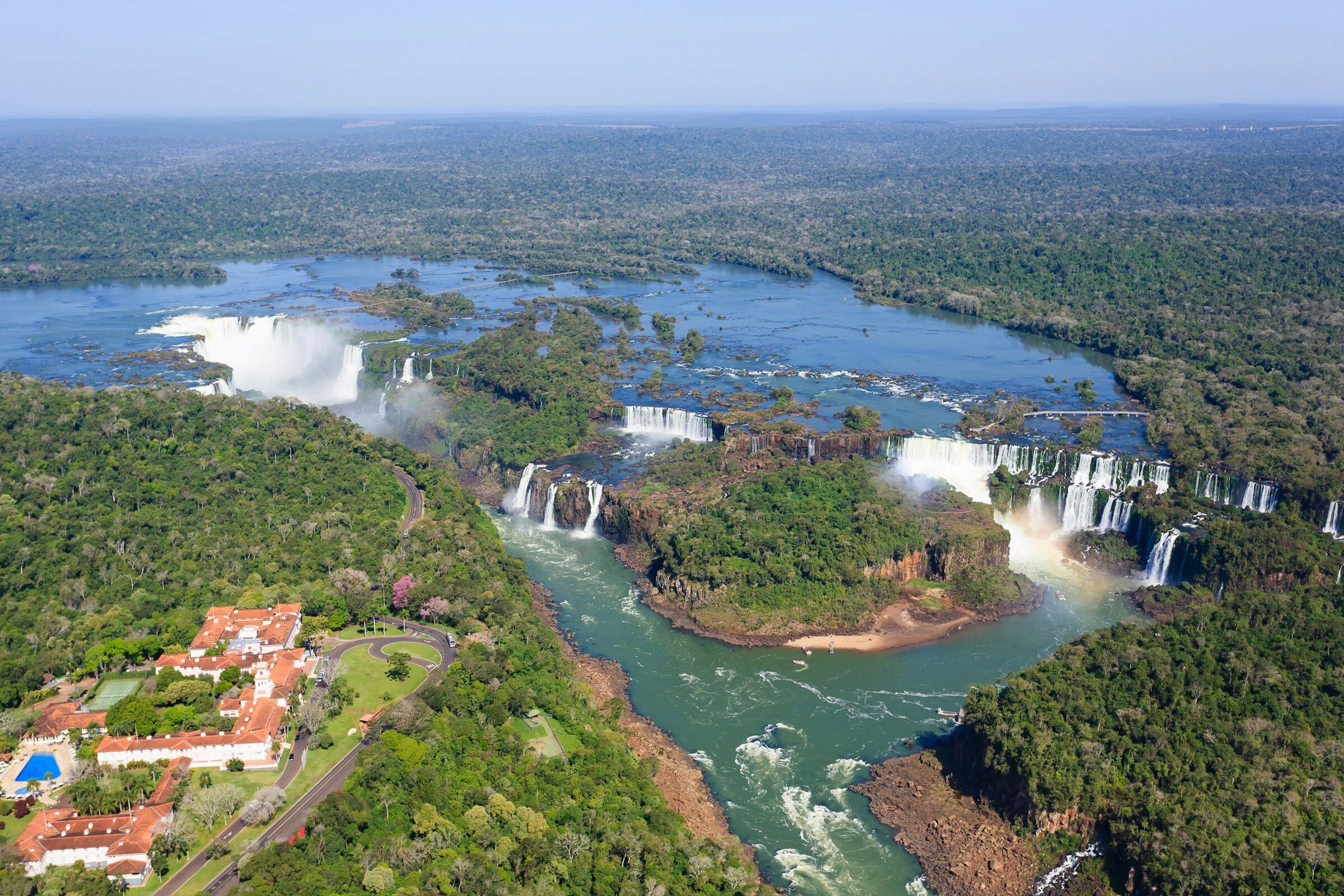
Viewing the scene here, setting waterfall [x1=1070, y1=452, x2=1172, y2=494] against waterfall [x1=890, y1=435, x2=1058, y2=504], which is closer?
waterfall [x1=1070, y1=452, x2=1172, y2=494]

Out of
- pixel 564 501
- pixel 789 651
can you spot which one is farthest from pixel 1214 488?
pixel 564 501

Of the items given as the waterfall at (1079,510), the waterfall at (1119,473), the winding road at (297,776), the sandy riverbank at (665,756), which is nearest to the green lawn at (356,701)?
the winding road at (297,776)

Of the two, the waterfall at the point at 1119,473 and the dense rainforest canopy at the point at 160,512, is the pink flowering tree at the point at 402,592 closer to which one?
the dense rainforest canopy at the point at 160,512

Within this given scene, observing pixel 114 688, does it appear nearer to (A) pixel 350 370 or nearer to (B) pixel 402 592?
(B) pixel 402 592

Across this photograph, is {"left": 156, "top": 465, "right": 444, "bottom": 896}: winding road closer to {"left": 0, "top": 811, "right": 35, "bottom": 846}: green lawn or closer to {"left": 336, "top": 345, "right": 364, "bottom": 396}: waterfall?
{"left": 0, "top": 811, "right": 35, "bottom": 846}: green lawn

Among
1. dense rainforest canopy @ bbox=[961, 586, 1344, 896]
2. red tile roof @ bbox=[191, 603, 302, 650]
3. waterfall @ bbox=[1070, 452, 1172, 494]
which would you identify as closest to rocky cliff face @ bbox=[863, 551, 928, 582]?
dense rainforest canopy @ bbox=[961, 586, 1344, 896]
